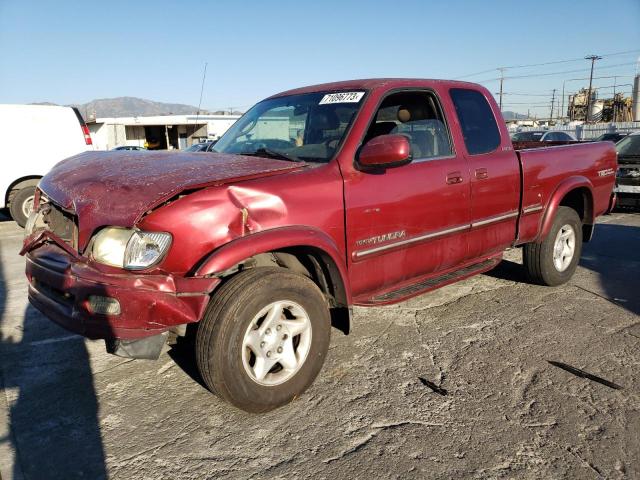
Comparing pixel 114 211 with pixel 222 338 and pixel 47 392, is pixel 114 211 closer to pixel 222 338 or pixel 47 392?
pixel 222 338

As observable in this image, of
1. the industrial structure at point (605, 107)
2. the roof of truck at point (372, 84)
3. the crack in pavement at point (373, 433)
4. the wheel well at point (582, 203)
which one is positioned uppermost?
the industrial structure at point (605, 107)

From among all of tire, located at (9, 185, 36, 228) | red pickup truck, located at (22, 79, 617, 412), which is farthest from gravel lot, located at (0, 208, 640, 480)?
tire, located at (9, 185, 36, 228)

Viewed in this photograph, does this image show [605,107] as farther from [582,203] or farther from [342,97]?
[342,97]

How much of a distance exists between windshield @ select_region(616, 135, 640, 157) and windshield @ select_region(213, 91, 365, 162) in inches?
343

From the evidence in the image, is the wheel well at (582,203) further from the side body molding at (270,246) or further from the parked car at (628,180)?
the parked car at (628,180)

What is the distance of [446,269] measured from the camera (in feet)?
13.0

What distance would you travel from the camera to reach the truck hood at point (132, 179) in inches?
99.3

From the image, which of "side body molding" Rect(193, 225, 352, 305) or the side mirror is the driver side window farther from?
"side body molding" Rect(193, 225, 352, 305)

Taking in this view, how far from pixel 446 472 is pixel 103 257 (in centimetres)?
200

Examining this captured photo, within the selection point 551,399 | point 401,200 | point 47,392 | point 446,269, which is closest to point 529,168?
point 446,269

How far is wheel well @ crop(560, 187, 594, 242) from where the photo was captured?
5086 mm

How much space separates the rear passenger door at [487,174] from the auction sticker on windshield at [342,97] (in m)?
0.98

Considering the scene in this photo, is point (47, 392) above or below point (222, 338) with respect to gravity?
below

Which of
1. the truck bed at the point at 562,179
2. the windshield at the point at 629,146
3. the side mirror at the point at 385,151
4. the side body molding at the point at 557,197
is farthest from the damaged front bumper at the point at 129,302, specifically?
the windshield at the point at 629,146
